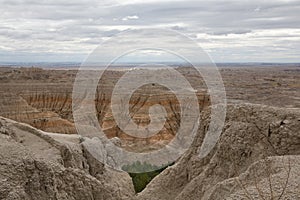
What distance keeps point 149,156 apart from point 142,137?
1032 cm

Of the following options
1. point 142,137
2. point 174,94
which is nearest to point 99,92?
point 174,94

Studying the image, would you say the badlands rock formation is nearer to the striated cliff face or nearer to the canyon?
the canyon

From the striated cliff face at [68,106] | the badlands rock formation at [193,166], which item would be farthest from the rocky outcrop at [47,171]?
the striated cliff face at [68,106]

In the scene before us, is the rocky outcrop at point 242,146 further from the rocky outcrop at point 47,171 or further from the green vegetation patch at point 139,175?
the green vegetation patch at point 139,175

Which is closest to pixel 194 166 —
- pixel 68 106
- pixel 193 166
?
pixel 193 166

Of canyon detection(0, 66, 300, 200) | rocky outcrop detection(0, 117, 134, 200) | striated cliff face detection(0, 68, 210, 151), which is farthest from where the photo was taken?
striated cliff face detection(0, 68, 210, 151)

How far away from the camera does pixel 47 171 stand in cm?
1155

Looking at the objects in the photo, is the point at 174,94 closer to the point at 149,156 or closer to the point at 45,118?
the point at 45,118

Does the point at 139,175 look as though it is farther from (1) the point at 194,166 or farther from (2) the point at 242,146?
(2) the point at 242,146

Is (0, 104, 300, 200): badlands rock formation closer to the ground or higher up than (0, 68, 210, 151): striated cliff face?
higher up

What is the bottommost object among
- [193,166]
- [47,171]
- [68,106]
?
[68,106]

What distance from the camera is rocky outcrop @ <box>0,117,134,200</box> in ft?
35.4

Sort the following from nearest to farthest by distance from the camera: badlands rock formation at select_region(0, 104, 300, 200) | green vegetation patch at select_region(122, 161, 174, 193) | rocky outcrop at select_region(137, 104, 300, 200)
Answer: badlands rock formation at select_region(0, 104, 300, 200) → rocky outcrop at select_region(137, 104, 300, 200) → green vegetation patch at select_region(122, 161, 174, 193)

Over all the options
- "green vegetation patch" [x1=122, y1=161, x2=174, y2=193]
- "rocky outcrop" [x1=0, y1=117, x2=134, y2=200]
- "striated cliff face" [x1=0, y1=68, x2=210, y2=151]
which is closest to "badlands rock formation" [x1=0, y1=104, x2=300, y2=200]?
"rocky outcrop" [x1=0, y1=117, x2=134, y2=200]
